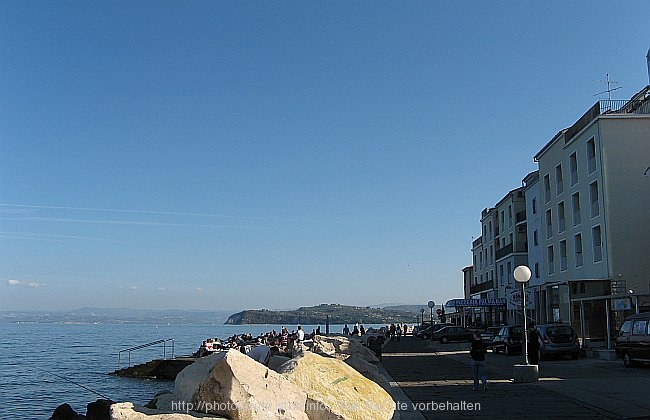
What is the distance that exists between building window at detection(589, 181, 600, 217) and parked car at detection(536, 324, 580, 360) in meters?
12.6

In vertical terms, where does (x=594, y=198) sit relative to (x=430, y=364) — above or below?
above

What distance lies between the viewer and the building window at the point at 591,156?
4100 cm

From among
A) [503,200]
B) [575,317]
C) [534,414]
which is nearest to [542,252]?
[575,317]

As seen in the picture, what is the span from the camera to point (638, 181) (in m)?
39.3

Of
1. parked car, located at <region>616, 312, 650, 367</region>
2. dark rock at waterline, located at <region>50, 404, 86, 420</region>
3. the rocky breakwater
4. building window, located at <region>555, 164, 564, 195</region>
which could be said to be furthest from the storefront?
the rocky breakwater

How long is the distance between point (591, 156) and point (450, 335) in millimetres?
21081

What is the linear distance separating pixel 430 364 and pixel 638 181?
17826mm

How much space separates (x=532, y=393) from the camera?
57.6 ft

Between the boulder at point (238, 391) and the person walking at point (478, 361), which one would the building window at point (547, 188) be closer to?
the person walking at point (478, 361)

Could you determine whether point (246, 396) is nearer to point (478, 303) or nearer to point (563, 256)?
point (563, 256)

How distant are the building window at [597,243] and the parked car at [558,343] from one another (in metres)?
11.3

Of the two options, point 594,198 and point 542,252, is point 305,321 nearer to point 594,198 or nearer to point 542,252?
point 542,252

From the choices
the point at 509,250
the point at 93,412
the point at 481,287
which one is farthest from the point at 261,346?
the point at 481,287

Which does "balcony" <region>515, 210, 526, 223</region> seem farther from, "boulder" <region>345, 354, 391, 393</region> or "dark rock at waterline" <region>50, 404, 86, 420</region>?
"dark rock at waterline" <region>50, 404, 86, 420</region>
